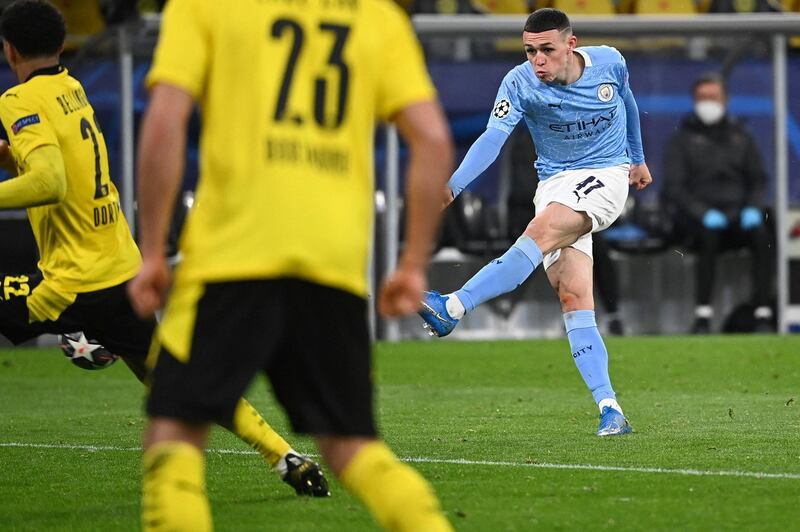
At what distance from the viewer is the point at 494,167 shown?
16344 millimetres

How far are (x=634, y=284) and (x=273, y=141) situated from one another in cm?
1311

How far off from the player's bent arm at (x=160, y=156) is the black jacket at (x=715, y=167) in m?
12.8

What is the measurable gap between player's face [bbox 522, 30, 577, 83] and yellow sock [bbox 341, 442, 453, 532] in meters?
4.41

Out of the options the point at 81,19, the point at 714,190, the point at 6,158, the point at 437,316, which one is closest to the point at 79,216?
the point at 6,158

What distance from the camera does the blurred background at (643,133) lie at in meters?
15.9

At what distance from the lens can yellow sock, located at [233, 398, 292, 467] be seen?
219 inches

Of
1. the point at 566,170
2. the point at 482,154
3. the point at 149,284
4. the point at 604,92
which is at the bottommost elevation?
the point at 566,170

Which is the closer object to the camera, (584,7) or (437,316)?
(437,316)

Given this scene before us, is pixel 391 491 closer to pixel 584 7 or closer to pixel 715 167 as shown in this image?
pixel 715 167

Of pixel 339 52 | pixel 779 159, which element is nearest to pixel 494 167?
pixel 779 159

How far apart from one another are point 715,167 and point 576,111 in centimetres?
825

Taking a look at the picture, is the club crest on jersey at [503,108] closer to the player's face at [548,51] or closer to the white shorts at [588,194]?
the player's face at [548,51]

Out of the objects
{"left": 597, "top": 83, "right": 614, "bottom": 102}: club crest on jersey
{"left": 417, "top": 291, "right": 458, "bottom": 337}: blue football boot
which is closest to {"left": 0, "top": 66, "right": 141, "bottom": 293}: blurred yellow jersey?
{"left": 417, "top": 291, "right": 458, "bottom": 337}: blue football boot

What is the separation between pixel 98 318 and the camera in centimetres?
601
